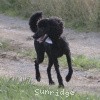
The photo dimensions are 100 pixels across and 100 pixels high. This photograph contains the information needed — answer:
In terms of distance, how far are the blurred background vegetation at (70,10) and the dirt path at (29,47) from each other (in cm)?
44

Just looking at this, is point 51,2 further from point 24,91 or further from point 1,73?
point 24,91

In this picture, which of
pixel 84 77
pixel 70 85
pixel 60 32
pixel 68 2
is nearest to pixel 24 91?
pixel 60 32

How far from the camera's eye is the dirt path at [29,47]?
28.4ft

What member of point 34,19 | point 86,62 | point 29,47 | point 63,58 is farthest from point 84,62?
point 29,47

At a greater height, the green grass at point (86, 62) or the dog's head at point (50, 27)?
the dog's head at point (50, 27)

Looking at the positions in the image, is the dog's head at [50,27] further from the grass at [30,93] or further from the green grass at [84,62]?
the green grass at [84,62]

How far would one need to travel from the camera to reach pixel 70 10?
15750 mm

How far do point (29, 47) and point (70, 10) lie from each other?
12.8 ft

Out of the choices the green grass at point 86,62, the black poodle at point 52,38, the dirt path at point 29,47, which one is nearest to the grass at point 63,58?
the green grass at point 86,62

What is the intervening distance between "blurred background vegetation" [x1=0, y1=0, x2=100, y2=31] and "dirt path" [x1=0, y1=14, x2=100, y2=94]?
0.44 meters

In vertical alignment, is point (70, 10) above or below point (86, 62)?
below

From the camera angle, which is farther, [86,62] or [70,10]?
[70,10]

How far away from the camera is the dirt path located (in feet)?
28.4

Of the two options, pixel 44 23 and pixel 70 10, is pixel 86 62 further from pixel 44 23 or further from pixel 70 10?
pixel 70 10
